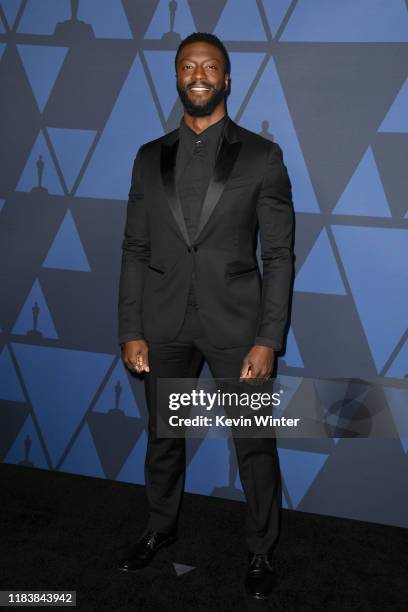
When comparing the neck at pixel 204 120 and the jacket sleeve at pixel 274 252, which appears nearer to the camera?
the jacket sleeve at pixel 274 252

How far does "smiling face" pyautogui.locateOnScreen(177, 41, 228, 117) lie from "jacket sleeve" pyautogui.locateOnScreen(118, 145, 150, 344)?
31 cm

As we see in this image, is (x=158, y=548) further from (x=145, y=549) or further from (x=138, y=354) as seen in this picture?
(x=138, y=354)

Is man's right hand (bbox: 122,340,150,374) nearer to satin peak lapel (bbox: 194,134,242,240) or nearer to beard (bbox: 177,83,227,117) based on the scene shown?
satin peak lapel (bbox: 194,134,242,240)

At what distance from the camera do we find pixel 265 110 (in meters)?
2.47

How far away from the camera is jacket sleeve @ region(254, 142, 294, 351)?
206 centimetres

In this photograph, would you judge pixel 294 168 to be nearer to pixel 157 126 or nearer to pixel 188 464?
pixel 157 126

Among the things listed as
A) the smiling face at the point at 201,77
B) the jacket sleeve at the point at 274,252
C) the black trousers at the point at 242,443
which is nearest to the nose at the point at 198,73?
the smiling face at the point at 201,77

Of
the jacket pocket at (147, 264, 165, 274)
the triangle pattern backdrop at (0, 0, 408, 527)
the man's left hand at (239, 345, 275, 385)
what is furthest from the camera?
the triangle pattern backdrop at (0, 0, 408, 527)

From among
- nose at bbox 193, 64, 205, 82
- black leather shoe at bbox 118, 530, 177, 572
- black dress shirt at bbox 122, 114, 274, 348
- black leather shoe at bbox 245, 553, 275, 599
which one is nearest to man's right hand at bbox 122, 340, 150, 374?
black dress shirt at bbox 122, 114, 274, 348

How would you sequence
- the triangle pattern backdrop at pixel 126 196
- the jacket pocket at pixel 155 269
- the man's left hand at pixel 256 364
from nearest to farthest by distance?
the man's left hand at pixel 256 364
the jacket pocket at pixel 155 269
the triangle pattern backdrop at pixel 126 196

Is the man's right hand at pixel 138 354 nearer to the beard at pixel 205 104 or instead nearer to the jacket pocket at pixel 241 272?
the jacket pocket at pixel 241 272

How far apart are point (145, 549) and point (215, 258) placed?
1.17 meters

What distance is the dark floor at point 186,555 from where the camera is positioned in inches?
81.6

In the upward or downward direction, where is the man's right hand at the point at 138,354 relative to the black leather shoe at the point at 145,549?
upward
